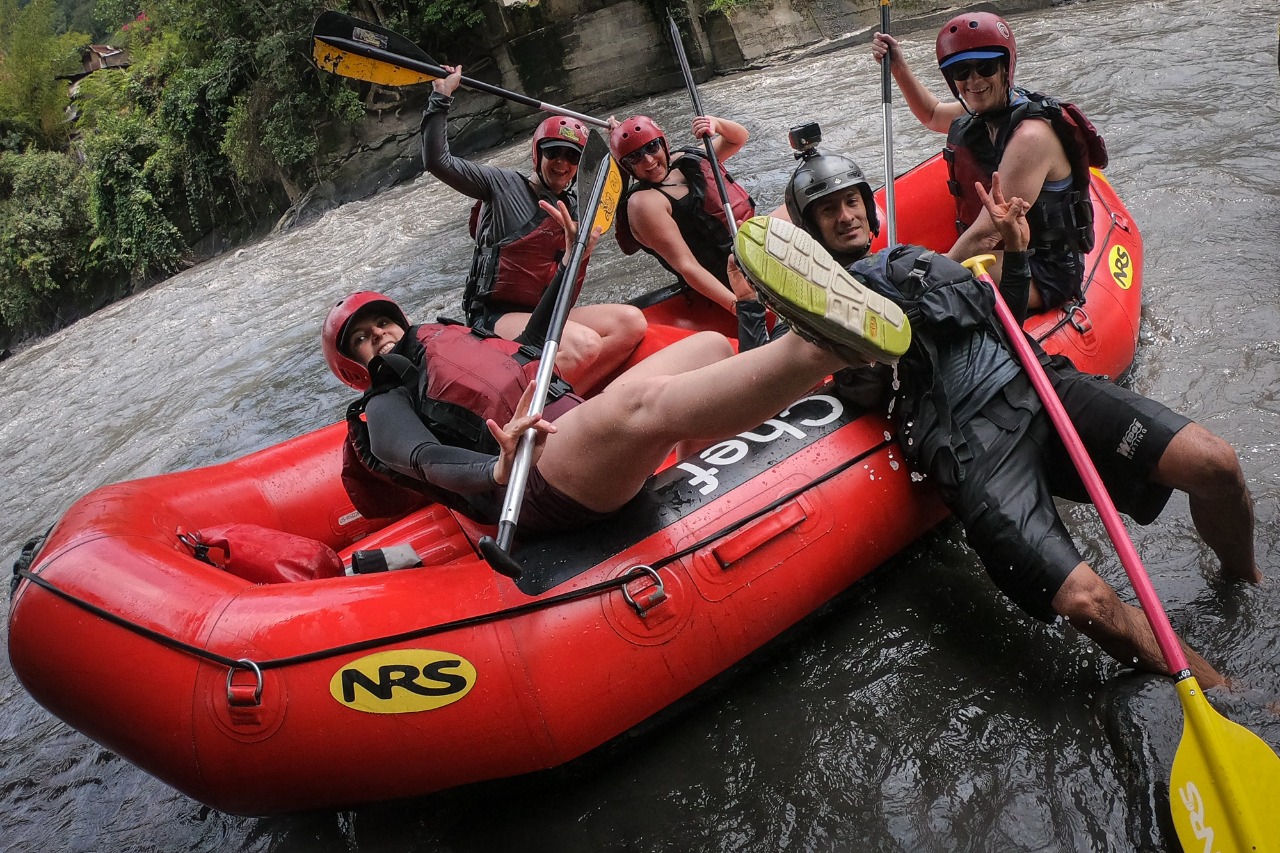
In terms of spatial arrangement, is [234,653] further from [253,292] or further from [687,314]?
[253,292]

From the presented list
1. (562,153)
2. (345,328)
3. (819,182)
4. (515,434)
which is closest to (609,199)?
(562,153)

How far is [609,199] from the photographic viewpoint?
3.35 meters

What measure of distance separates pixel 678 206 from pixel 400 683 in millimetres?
2452

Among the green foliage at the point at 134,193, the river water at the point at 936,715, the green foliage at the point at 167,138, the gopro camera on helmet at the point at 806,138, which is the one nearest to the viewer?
the river water at the point at 936,715

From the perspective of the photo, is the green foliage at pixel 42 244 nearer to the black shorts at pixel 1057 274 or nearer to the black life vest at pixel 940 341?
the black shorts at pixel 1057 274

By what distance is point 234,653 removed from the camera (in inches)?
89.4

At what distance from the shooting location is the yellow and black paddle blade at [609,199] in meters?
3.23

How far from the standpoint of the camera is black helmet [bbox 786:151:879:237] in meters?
2.82

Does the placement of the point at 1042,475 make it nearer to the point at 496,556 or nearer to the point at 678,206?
the point at 496,556

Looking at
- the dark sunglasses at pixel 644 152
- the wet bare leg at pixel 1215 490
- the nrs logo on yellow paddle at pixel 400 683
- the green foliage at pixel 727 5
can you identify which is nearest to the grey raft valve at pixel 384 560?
the nrs logo on yellow paddle at pixel 400 683

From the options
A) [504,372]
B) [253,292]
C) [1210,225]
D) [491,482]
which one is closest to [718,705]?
[491,482]

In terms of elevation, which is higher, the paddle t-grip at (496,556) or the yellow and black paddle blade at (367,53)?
the yellow and black paddle blade at (367,53)

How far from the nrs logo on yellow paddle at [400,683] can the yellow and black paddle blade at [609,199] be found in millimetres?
1641

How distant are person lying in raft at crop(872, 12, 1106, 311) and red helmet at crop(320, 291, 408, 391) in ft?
6.36
